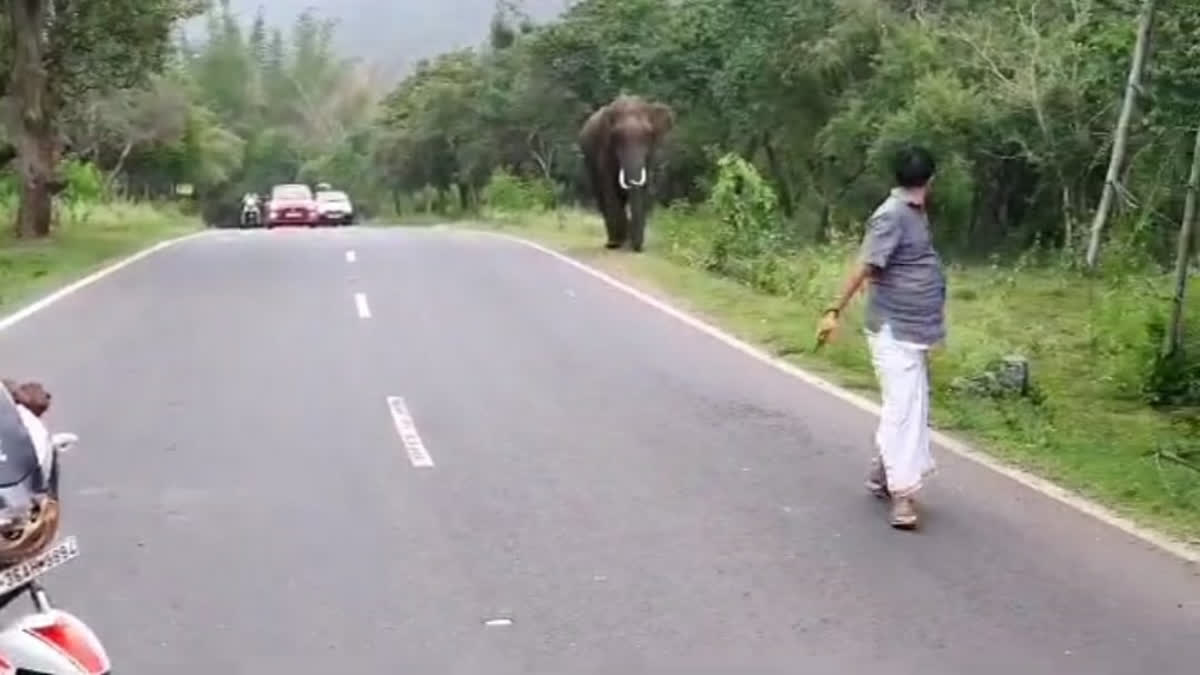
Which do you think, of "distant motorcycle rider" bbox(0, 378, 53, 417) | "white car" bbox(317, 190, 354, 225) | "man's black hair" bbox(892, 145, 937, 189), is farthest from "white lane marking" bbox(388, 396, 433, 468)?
"white car" bbox(317, 190, 354, 225)

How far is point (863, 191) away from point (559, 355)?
22.9m

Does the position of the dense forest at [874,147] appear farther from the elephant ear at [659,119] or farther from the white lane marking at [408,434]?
the white lane marking at [408,434]

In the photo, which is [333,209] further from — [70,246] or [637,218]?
[637,218]

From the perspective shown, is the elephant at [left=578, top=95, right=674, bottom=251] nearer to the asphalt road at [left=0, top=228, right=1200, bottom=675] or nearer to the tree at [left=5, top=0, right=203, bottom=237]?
the tree at [left=5, top=0, right=203, bottom=237]

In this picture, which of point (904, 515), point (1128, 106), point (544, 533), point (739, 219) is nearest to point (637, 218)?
point (739, 219)

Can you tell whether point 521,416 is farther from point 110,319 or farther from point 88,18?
point 88,18

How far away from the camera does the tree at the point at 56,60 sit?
31250mm

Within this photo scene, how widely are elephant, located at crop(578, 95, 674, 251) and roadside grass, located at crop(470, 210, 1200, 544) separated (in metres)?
0.74

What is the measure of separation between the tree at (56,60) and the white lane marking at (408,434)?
64.6ft

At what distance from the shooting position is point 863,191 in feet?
125

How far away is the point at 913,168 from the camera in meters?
9.41

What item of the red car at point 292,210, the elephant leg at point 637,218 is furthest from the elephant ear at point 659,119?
the red car at point 292,210

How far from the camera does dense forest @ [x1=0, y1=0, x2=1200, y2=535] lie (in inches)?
579

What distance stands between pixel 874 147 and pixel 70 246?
13.6m
